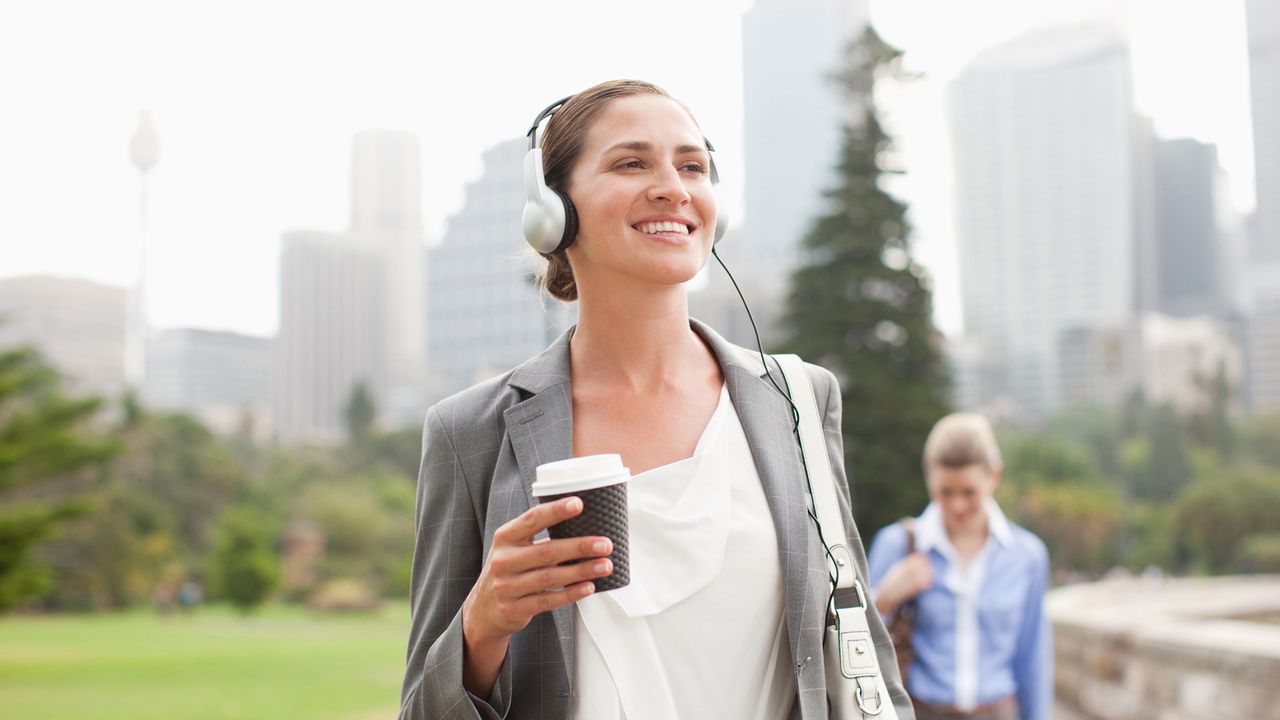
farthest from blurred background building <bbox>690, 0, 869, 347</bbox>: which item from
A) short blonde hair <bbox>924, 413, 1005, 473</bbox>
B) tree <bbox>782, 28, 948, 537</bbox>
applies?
short blonde hair <bbox>924, 413, 1005, 473</bbox>

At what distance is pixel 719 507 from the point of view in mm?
1532

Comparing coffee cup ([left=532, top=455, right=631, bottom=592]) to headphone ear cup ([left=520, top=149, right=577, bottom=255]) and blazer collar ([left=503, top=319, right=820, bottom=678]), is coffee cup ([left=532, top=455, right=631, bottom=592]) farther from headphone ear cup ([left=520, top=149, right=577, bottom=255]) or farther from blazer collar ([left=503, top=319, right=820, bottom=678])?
headphone ear cup ([left=520, top=149, right=577, bottom=255])

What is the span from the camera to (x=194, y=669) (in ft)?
78.9

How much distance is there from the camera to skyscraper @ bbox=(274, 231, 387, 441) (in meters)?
95.1

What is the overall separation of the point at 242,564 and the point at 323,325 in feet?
193

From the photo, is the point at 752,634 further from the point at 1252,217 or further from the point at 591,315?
the point at 1252,217

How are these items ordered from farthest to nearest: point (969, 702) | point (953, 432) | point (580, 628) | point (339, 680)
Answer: point (339, 680) → point (953, 432) → point (969, 702) → point (580, 628)

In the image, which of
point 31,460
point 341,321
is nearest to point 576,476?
point 31,460

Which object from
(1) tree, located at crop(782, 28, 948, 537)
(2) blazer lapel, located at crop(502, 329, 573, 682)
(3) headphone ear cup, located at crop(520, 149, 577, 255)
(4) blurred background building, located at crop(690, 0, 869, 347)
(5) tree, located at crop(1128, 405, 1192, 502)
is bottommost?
(5) tree, located at crop(1128, 405, 1192, 502)

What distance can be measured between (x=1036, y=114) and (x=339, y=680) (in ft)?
247

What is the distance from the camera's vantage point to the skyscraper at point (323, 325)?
312 ft

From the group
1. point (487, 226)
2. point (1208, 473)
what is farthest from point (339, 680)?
point (487, 226)

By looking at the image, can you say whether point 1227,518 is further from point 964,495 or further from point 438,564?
point 438,564

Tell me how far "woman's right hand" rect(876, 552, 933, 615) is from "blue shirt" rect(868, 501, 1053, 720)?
0.07 metres
